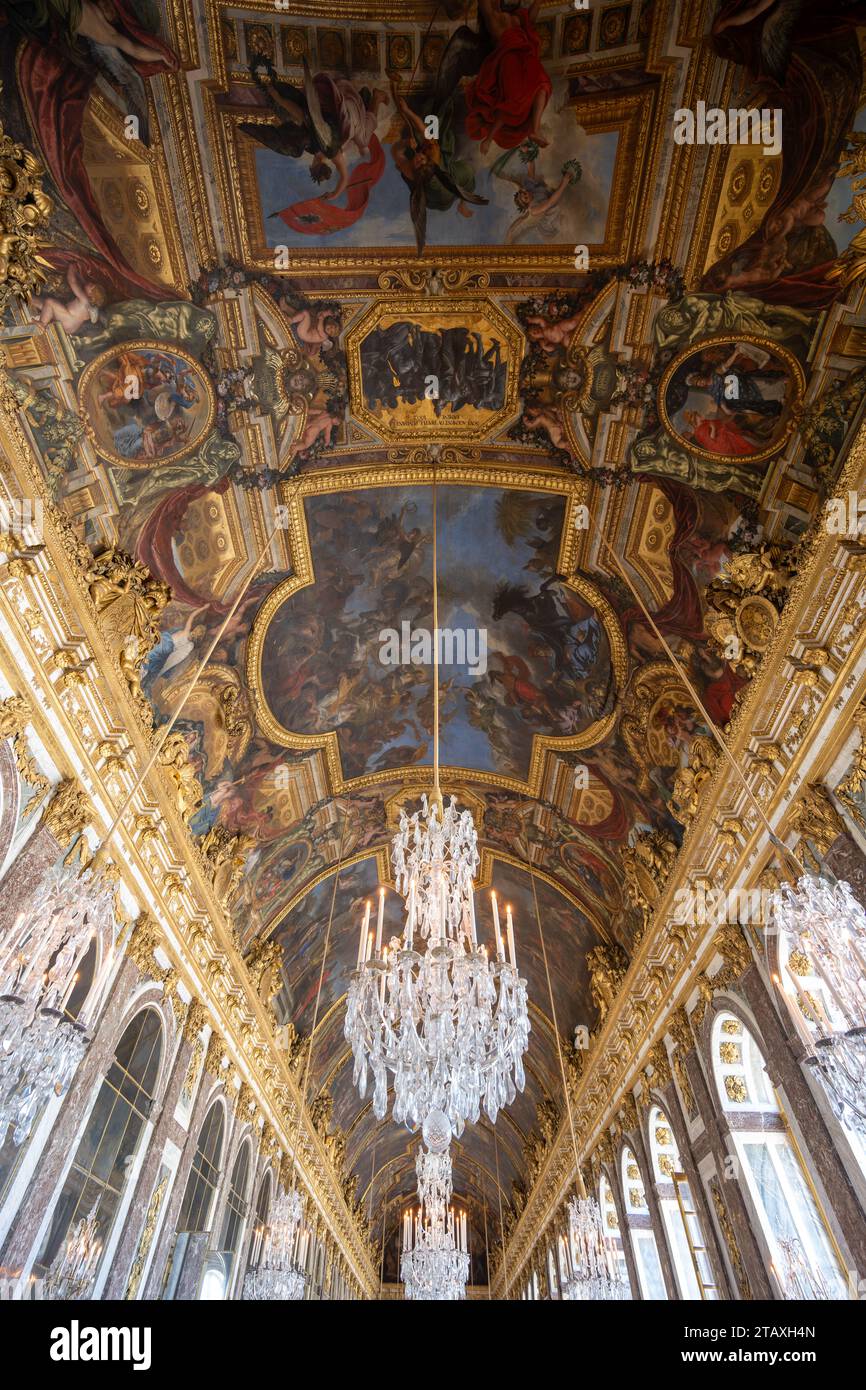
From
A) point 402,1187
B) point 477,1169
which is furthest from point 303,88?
point 402,1187

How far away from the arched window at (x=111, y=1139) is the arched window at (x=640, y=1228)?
32.7 ft

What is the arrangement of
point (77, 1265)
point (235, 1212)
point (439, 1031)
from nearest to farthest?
point (439, 1031), point (77, 1265), point (235, 1212)

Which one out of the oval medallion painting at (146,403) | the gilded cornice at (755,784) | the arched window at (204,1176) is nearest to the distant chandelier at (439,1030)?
the gilded cornice at (755,784)

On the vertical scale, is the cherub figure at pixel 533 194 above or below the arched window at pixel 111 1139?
above

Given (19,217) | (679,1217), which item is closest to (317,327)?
(19,217)

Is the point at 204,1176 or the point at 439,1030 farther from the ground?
the point at 204,1176

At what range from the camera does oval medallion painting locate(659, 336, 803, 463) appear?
25.1ft

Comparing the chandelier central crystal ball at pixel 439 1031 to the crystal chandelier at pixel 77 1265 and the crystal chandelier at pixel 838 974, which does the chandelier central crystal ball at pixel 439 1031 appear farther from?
the crystal chandelier at pixel 77 1265

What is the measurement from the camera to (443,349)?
348 inches

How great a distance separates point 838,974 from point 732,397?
6.41 meters

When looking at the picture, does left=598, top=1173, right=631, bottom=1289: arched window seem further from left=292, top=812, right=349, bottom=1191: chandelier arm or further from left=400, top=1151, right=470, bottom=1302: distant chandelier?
left=292, top=812, right=349, bottom=1191: chandelier arm

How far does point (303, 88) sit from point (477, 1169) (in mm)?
38649

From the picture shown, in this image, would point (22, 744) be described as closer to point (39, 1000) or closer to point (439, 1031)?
point (39, 1000)

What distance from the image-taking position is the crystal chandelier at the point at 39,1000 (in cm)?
541
